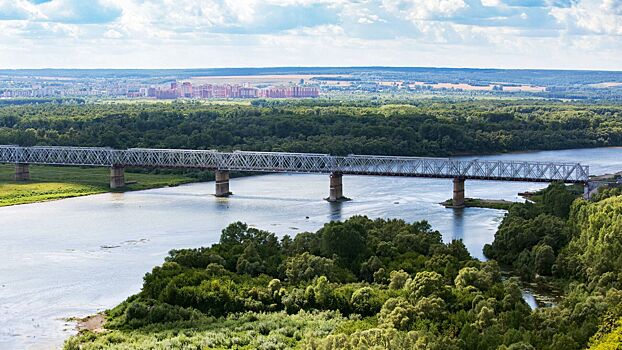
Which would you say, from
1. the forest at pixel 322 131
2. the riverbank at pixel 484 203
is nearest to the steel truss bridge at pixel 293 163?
the riverbank at pixel 484 203

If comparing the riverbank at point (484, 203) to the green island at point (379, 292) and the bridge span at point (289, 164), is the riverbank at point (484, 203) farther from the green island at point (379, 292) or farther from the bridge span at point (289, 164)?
the green island at point (379, 292)

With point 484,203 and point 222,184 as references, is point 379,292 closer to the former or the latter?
point 484,203

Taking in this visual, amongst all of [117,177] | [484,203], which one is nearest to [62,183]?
[117,177]

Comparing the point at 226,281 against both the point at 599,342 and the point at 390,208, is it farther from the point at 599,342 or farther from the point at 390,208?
the point at 390,208

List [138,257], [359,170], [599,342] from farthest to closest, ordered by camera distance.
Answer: [359,170] → [138,257] → [599,342]

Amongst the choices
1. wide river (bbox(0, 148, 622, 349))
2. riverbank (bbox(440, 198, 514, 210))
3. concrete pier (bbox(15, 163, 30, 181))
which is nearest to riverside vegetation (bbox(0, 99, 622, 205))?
concrete pier (bbox(15, 163, 30, 181))

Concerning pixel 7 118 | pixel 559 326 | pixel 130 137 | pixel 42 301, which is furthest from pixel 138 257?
pixel 7 118

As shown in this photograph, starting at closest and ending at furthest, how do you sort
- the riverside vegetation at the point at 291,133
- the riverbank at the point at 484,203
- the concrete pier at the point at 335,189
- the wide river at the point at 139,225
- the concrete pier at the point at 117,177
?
1. the wide river at the point at 139,225
2. the riverbank at the point at 484,203
3. the concrete pier at the point at 335,189
4. the concrete pier at the point at 117,177
5. the riverside vegetation at the point at 291,133
